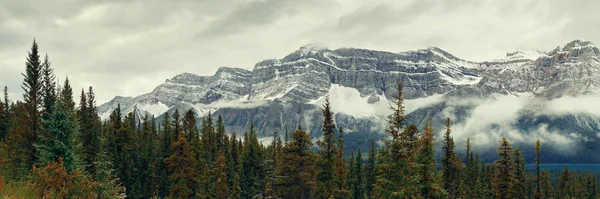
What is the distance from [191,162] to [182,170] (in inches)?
55.3

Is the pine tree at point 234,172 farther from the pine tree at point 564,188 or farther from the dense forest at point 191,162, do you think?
the pine tree at point 564,188

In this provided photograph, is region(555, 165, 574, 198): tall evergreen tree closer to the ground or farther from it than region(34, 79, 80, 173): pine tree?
closer to the ground

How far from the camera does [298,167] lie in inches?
1801

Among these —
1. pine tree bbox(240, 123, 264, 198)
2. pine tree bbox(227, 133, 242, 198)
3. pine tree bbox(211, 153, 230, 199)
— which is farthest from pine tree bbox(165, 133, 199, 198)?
pine tree bbox(240, 123, 264, 198)

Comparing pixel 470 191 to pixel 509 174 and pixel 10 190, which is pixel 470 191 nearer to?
pixel 509 174

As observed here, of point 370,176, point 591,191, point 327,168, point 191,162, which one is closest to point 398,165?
point 327,168

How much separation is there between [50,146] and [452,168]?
37.5m

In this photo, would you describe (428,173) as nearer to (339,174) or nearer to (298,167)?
(298,167)

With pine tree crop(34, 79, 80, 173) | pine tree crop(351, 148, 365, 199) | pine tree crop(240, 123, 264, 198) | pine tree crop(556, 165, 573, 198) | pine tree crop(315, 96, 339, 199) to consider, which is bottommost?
pine tree crop(556, 165, 573, 198)

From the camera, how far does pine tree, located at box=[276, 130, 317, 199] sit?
148 feet

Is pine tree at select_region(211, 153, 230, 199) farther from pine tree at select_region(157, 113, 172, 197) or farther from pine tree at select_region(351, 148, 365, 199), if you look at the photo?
pine tree at select_region(351, 148, 365, 199)

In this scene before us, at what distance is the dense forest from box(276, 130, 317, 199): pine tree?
98 mm

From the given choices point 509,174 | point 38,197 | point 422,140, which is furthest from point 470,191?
point 38,197

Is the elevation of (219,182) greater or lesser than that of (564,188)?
greater
